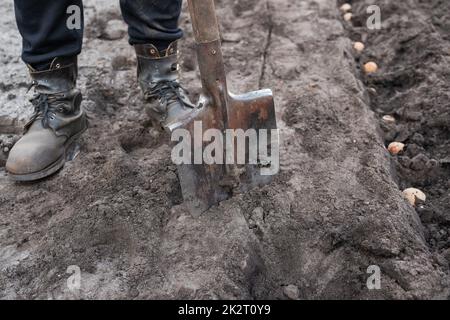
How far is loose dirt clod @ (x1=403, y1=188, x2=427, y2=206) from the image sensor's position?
6.20 ft

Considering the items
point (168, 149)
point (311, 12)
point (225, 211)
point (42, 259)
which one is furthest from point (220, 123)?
point (311, 12)

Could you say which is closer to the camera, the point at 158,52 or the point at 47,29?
the point at 47,29

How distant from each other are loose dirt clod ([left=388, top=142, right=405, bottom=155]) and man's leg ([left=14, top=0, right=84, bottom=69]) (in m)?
1.48

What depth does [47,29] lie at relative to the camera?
6.07 feet

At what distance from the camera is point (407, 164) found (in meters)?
2.07

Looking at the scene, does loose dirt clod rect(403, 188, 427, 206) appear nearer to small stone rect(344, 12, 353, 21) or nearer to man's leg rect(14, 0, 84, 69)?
man's leg rect(14, 0, 84, 69)

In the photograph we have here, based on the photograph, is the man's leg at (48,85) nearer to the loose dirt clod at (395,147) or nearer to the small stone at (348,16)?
the loose dirt clod at (395,147)

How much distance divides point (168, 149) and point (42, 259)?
694 millimetres

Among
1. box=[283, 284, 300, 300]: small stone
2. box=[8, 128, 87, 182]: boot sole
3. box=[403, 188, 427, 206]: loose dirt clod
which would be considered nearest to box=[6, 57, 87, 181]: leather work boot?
box=[8, 128, 87, 182]: boot sole

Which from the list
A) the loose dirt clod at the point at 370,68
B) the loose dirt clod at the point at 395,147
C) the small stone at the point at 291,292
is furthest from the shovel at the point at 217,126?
the loose dirt clod at the point at 370,68

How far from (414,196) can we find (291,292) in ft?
2.45

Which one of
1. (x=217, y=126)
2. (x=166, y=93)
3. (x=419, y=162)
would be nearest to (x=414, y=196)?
(x=419, y=162)

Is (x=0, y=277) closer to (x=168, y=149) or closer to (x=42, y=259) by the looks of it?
(x=42, y=259)

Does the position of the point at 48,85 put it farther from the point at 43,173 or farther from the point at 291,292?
the point at 291,292
